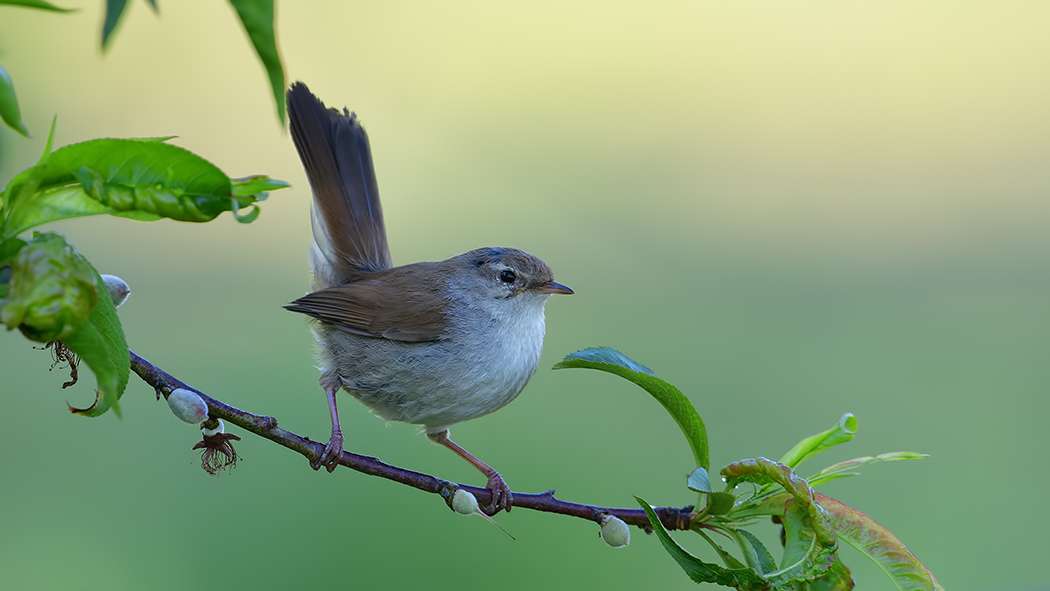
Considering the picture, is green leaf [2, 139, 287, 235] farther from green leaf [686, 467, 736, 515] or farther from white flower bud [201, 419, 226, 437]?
green leaf [686, 467, 736, 515]

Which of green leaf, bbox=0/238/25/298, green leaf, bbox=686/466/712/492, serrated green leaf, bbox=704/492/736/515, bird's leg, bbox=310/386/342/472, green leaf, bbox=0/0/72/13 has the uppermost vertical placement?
green leaf, bbox=0/0/72/13

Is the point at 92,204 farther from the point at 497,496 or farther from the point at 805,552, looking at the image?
the point at 497,496

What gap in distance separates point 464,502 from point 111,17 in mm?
1508

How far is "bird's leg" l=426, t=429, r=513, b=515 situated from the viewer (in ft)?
8.97

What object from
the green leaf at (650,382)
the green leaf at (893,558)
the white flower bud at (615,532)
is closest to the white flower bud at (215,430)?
the green leaf at (650,382)

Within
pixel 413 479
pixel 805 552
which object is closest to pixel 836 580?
pixel 805 552

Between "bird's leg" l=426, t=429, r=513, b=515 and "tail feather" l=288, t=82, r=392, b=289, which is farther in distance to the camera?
"tail feather" l=288, t=82, r=392, b=289

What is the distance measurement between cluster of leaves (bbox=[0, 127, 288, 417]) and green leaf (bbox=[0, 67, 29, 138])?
80mm

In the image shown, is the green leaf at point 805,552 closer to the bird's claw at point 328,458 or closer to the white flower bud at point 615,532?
the white flower bud at point 615,532

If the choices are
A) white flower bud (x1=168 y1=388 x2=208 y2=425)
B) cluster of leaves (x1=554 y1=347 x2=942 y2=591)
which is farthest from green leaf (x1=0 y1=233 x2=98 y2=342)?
cluster of leaves (x1=554 y1=347 x2=942 y2=591)

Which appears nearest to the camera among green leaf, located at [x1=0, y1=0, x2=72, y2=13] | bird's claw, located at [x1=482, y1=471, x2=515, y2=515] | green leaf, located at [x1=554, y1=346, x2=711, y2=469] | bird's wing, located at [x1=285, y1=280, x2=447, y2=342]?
green leaf, located at [x1=0, y1=0, x2=72, y2=13]

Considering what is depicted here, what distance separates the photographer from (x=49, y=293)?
108cm

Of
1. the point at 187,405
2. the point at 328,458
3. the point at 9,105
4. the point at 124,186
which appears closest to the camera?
the point at 9,105

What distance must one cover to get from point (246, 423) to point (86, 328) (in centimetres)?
79
